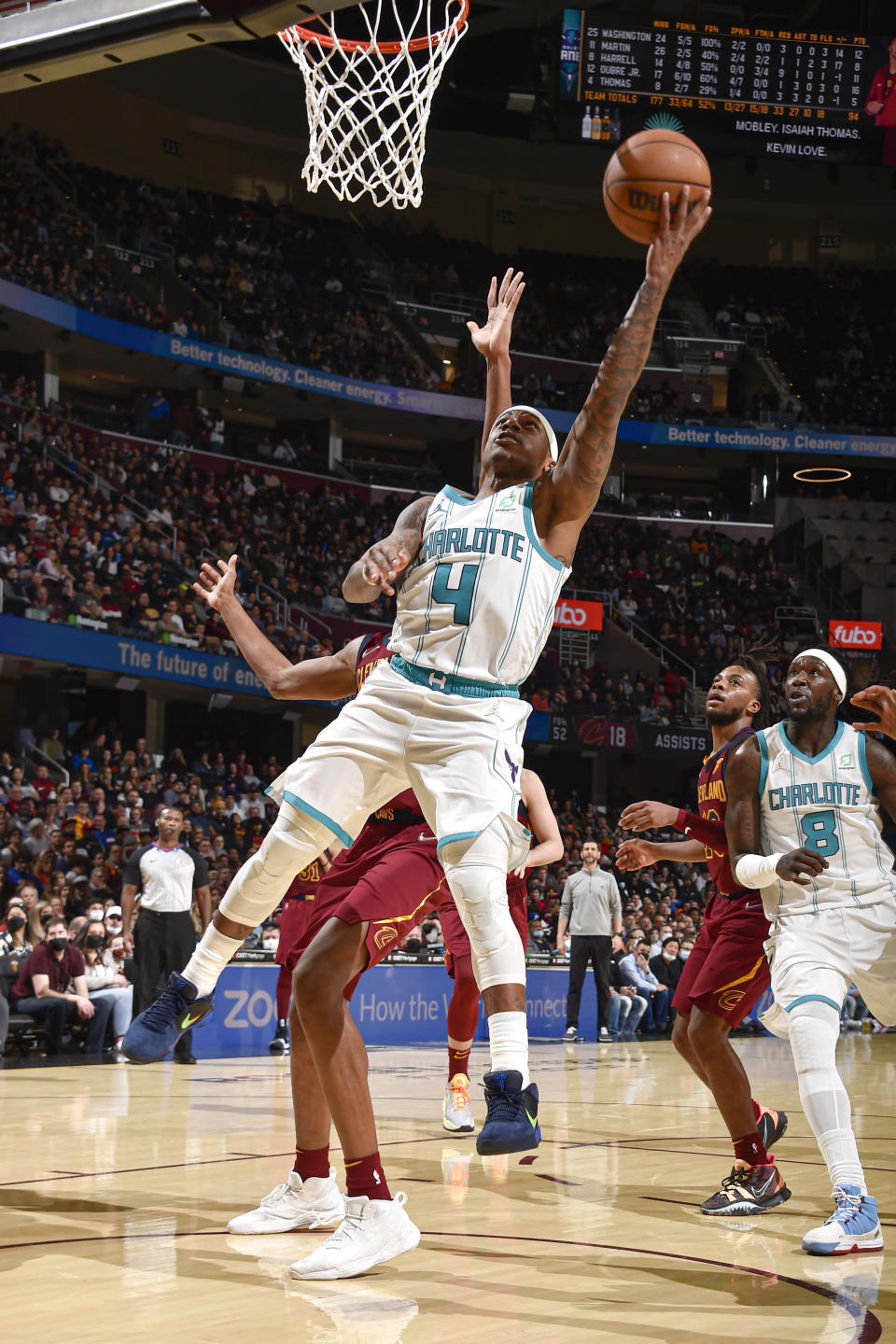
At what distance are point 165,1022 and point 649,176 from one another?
2954 millimetres

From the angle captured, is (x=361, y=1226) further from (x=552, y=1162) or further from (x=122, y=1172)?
(x=552, y=1162)

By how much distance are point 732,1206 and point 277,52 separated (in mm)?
30858

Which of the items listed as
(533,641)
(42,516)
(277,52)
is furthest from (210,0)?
(277,52)

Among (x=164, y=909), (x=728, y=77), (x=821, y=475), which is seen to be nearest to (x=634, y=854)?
(x=164, y=909)

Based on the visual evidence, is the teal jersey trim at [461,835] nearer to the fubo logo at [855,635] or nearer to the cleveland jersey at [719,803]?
the cleveland jersey at [719,803]

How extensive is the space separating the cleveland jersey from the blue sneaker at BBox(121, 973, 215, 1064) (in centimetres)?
248

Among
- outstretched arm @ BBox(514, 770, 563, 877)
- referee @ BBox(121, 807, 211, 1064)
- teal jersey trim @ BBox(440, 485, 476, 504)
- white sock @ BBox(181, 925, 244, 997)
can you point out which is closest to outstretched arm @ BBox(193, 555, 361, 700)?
teal jersey trim @ BBox(440, 485, 476, 504)

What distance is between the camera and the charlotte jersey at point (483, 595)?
158 inches

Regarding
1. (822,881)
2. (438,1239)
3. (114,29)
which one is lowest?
(438,1239)

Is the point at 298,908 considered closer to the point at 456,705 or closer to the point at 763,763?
the point at 763,763

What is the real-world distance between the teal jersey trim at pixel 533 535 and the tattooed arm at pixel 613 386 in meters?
0.05

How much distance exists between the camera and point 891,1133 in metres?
7.80

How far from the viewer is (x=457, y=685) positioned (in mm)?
3996

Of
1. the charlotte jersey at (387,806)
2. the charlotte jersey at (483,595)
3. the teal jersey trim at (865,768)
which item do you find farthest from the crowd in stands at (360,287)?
the charlotte jersey at (483,595)
